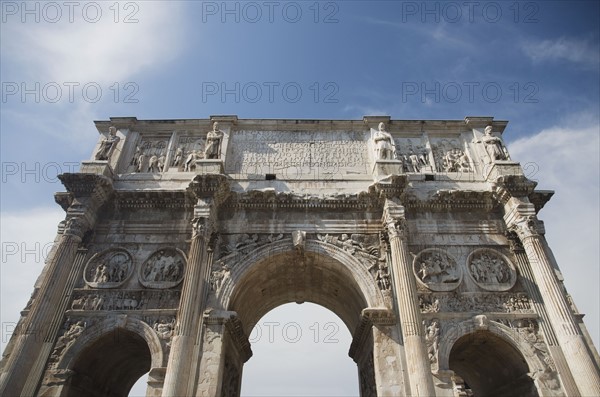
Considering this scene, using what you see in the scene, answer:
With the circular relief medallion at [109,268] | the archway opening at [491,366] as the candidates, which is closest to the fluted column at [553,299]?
the archway opening at [491,366]

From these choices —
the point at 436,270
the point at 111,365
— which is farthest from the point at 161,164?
the point at 436,270

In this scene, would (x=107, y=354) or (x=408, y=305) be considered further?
(x=107, y=354)

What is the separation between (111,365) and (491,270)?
10.8 metres

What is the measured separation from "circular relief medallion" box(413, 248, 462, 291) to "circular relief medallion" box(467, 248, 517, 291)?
48cm

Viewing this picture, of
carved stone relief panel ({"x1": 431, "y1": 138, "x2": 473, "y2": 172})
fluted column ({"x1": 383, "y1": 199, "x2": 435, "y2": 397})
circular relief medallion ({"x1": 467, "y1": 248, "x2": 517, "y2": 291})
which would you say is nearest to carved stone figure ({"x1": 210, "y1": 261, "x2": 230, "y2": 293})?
fluted column ({"x1": 383, "y1": 199, "x2": 435, "y2": 397})

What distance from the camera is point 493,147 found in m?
12.4

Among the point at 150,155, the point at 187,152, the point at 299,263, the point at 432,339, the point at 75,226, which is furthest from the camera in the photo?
the point at 187,152

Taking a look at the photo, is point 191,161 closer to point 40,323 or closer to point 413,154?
point 40,323

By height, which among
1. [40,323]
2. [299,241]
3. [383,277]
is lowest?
[40,323]

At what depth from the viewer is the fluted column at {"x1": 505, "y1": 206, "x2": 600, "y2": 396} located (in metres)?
8.66

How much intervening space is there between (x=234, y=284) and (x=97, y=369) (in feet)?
14.4

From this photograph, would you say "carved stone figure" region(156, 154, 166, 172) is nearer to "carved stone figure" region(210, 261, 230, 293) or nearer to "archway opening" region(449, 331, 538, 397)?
"carved stone figure" region(210, 261, 230, 293)

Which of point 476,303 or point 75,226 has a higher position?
point 75,226

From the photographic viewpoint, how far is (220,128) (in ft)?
44.4
